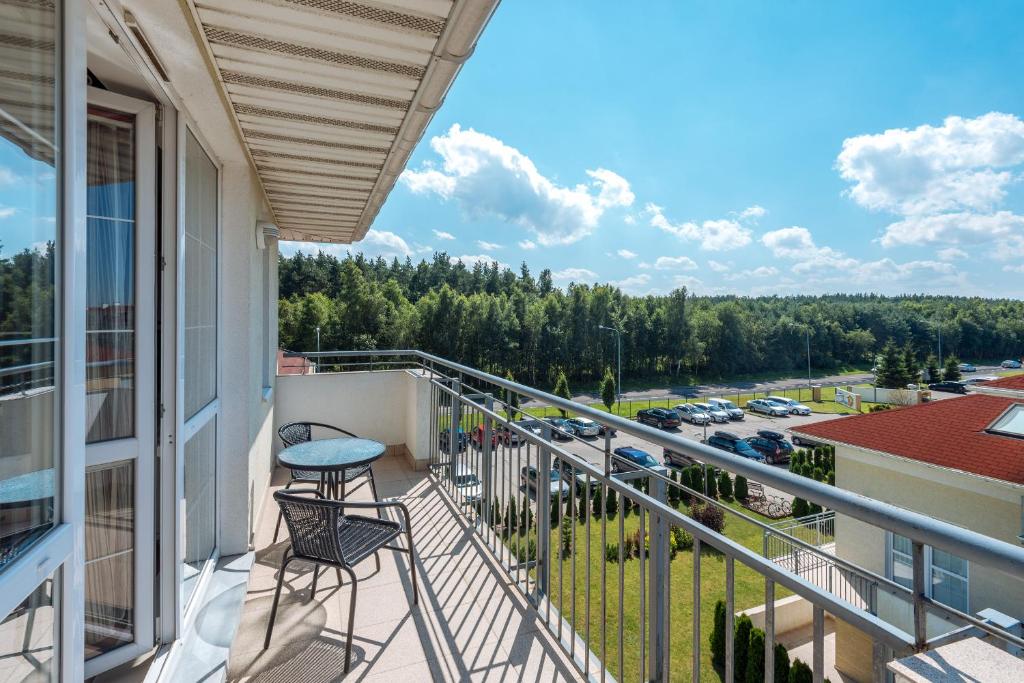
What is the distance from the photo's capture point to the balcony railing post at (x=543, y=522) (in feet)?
7.10

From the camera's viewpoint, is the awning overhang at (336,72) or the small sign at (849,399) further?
the small sign at (849,399)

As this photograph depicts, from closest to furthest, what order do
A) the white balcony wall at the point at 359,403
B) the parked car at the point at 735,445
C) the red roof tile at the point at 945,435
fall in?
1. the white balcony wall at the point at 359,403
2. the red roof tile at the point at 945,435
3. the parked car at the point at 735,445

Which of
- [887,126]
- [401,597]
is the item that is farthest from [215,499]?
[887,126]

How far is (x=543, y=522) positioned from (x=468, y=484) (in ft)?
4.73

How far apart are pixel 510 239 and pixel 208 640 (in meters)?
57.5

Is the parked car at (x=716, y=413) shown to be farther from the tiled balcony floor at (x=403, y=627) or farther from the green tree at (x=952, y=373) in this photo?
the green tree at (x=952, y=373)

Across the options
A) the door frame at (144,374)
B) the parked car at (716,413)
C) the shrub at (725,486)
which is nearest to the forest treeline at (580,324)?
the parked car at (716,413)

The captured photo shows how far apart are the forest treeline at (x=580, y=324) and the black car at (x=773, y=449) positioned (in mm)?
16147

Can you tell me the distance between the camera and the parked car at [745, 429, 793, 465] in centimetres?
1941

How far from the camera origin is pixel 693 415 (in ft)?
85.6

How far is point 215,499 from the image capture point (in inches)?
102

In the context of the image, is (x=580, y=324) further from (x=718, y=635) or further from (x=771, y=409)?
(x=718, y=635)

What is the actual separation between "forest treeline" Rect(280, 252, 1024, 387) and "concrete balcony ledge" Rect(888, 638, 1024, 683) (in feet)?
99.6

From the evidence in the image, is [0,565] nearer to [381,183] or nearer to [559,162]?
[381,183]
